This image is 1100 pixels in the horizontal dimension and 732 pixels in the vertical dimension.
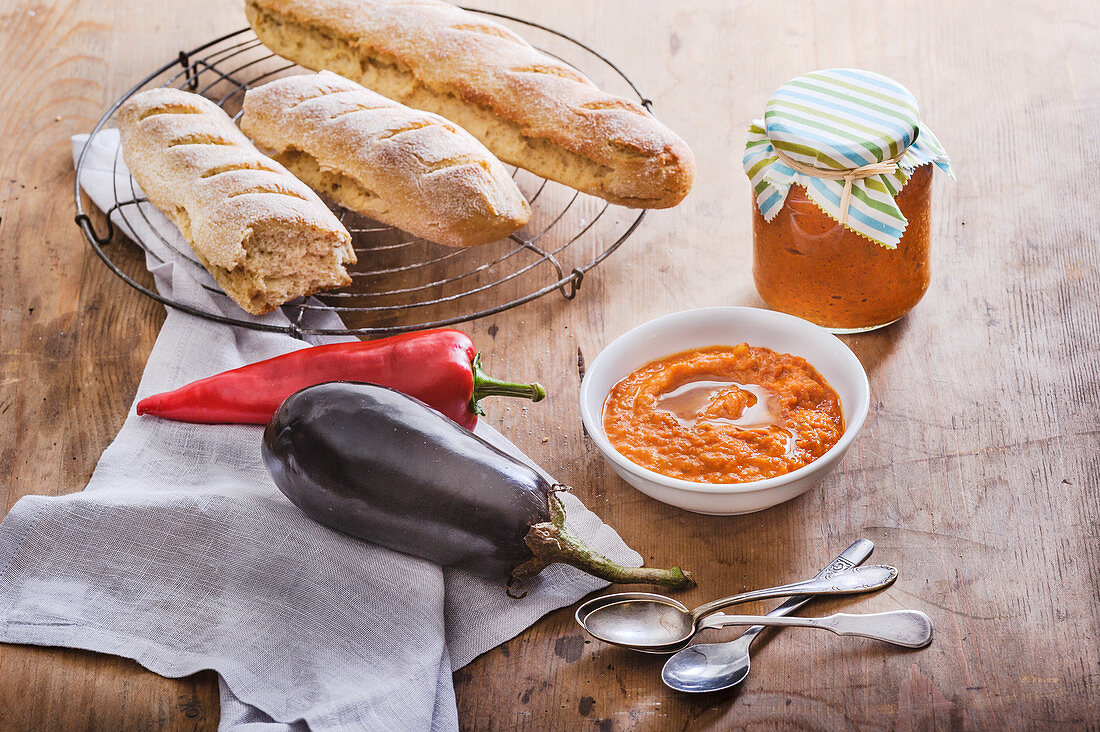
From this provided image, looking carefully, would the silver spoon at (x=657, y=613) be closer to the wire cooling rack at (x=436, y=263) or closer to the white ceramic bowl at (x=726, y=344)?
the white ceramic bowl at (x=726, y=344)

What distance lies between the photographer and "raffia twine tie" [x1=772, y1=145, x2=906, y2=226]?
1430mm

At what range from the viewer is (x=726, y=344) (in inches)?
62.1

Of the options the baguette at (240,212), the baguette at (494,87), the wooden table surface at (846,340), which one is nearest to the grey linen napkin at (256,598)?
the wooden table surface at (846,340)

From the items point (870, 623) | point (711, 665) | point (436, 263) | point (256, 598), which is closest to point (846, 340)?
point (870, 623)

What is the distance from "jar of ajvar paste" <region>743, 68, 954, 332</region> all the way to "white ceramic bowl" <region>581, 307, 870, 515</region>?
0.14 m

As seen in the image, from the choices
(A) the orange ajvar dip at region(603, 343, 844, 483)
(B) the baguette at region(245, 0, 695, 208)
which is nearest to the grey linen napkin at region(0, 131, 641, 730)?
(A) the orange ajvar dip at region(603, 343, 844, 483)

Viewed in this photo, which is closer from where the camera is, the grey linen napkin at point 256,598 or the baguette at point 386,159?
the grey linen napkin at point 256,598

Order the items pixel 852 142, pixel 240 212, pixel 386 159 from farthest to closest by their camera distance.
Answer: pixel 386 159
pixel 240 212
pixel 852 142

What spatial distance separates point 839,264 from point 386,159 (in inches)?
33.4

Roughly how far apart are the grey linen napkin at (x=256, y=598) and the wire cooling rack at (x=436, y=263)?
414mm

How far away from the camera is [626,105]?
1.92 meters

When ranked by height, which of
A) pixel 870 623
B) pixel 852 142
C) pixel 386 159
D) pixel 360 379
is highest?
pixel 852 142

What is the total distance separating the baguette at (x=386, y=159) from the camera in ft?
5.86

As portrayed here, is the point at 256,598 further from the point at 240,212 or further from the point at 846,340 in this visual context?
the point at 846,340
